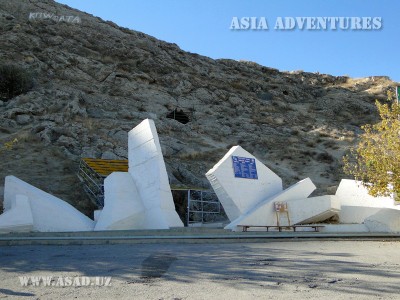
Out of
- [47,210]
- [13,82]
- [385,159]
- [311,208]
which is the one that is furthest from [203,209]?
[13,82]

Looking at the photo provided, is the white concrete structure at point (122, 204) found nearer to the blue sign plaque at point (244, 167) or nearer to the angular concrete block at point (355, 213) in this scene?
the blue sign plaque at point (244, 167)

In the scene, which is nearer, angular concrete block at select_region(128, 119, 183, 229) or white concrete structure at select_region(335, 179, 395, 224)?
angular concrete block at select_region(128, 119, 183, 229)

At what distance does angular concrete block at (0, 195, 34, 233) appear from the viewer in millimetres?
12539

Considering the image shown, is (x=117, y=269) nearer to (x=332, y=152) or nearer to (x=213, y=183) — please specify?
(x=213, y=183)

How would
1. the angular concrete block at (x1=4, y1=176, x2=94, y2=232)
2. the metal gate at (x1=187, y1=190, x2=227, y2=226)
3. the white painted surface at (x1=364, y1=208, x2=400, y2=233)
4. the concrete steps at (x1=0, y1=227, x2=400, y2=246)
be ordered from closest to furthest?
the concrete steps at (x1=0, y1=227, x2=400, y2=246), the angular concrete block at (x1=4, y1=176, x2=94, y2=232), the white painted surface at (x1=364, y1=208, x2=400, y2=233), the metal gate at (x1=187, y1=190, x2=227, y2=226)

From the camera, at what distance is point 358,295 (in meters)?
4.90

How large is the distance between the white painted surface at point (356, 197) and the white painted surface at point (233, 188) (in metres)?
2.72

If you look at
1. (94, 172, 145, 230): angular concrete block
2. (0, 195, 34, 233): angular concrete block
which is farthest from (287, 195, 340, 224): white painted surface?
(0, 195, 34, 233): angular concrete block

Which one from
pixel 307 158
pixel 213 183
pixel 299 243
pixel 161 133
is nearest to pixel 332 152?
pixel 307 158

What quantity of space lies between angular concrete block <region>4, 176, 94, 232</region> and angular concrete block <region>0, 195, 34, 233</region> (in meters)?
0.34

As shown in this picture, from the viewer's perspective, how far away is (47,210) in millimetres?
13820

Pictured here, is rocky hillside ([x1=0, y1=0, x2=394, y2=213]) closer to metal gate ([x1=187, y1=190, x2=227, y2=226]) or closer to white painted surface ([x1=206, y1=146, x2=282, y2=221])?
metal gate ([x1=187, y1=190, x2=227, y2=226])

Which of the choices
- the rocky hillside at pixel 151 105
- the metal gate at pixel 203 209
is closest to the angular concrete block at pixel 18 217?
the rocky hillside at pixel 151 105

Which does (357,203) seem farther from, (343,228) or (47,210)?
(47,210)
